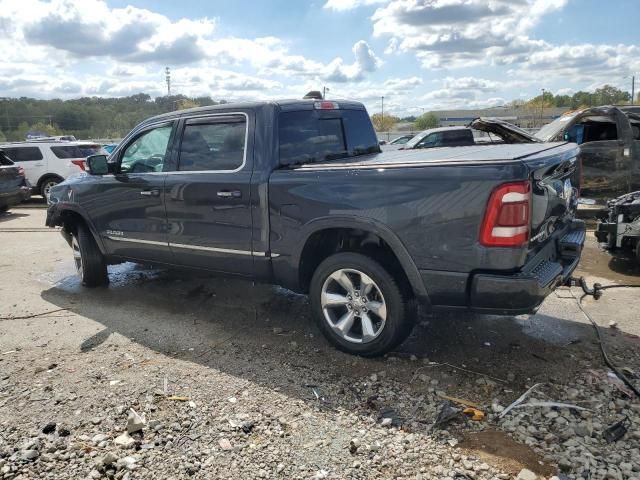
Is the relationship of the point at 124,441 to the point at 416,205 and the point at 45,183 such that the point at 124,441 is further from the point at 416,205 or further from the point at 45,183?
the point at 45,183

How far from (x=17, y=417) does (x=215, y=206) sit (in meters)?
2.08

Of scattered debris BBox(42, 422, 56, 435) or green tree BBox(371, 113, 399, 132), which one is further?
green tree BBox(371, 113, 399, 132)

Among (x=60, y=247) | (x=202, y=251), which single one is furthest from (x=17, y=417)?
(x=60, y=247)

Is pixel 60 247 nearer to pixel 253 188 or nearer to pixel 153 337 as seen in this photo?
pixel 153 337

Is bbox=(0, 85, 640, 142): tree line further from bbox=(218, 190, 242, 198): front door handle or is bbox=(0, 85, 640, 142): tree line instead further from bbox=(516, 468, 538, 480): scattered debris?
bbox=(516, 468, 538, 480): scattered debris

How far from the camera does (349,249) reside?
3.98 metres

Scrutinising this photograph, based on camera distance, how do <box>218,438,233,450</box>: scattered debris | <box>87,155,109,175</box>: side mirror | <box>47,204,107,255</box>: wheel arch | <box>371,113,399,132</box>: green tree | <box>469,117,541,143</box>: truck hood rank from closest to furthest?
1. <box>218,438,233,450</box>: scattered debris
2. <box>87,155,109,175</box>: side mirror
3. <box>47,204,107,255</box>: wheel arch
4. <box>469,117,541,143</box>: truck hood
5. <box>371,113,399,132</box>: green tree

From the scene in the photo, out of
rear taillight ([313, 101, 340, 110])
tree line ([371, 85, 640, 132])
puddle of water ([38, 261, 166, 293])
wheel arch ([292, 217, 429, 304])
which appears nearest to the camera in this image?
wheel arch ([292, 217, 429, 304])

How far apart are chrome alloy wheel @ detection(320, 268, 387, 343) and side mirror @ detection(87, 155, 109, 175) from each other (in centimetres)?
281

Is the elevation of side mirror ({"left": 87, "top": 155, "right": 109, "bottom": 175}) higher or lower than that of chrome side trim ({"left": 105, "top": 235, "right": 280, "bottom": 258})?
higher

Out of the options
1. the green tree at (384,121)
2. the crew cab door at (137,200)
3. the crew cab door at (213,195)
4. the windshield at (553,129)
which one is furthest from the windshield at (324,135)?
the green tree at (384,121)

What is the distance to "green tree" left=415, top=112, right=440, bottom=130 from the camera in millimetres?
84887

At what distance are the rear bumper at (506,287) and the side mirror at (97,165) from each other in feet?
11.6

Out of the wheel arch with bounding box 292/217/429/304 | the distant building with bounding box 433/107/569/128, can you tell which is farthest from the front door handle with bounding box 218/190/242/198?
the distant building with bounding box 433/107/569/128
